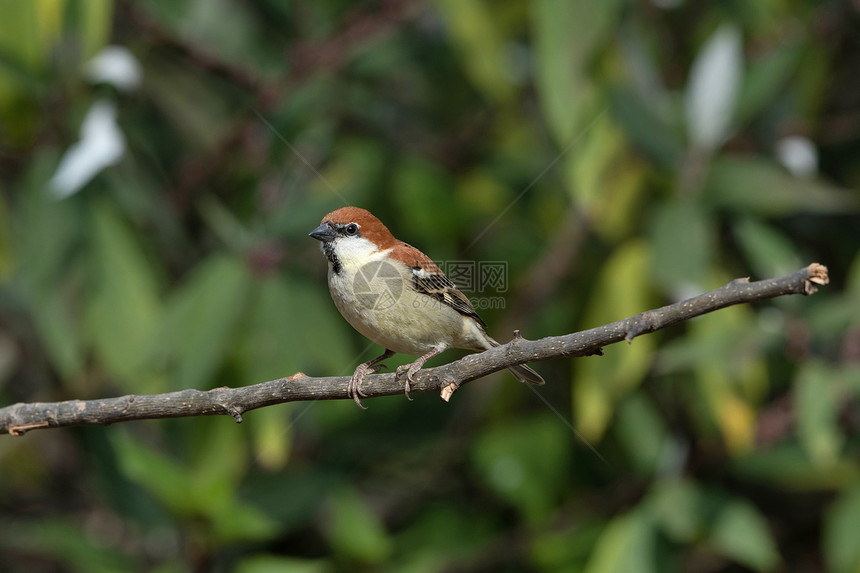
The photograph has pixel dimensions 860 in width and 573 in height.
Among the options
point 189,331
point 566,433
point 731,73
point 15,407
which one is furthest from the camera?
point 566,433

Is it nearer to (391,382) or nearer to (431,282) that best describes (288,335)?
(431,282)

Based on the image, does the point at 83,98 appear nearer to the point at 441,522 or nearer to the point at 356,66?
the point at 356,66

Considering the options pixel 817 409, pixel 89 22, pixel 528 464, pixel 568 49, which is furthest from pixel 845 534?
pixel 89 22

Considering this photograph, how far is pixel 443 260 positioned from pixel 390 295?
1572 mm

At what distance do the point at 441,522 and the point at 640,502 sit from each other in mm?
1172

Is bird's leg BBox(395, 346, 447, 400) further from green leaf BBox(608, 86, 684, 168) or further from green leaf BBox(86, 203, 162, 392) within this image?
green leaf BBox(86, 203, 162, 392)

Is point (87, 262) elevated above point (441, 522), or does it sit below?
above

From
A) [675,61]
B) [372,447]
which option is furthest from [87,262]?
[675,61]

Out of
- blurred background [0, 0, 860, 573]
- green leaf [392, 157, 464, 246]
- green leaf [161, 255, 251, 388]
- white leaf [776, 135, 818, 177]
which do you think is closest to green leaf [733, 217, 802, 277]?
blurred background [0, 0, 860, 573]

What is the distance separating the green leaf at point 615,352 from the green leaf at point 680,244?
213 millimetres

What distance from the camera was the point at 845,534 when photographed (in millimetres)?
4410

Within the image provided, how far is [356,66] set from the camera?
5164mm

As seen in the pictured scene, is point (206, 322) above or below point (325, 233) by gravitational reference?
above

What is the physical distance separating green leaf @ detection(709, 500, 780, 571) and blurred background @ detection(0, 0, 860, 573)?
19 millimetres
